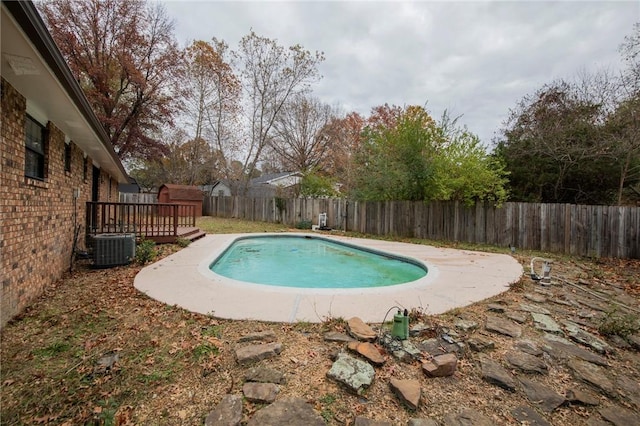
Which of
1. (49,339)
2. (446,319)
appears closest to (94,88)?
(49,339)

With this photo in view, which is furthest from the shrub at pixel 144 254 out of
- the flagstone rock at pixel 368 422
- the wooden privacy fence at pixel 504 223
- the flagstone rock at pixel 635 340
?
the wooden privacy fence at pixel 504 223

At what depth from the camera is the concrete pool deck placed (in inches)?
129

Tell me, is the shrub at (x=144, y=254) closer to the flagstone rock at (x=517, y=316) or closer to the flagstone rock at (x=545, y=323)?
the flagstone rock at (x=517, y=316)

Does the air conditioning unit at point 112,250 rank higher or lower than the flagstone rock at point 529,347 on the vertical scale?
higher

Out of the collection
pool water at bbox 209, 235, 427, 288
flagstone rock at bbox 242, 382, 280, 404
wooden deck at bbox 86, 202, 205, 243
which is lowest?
pool water at bbox 209, 235, 427, 288

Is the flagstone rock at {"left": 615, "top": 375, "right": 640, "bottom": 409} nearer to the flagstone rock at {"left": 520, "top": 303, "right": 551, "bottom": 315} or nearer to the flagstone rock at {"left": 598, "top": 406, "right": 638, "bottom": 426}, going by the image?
the flagstone rock at {"left": 598, "top": 406, "right": 638, "bottom": 426}

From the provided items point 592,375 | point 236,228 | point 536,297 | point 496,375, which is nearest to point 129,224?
point 236,228

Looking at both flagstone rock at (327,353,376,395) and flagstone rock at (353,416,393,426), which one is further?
flagstone rock at (327,353,376,395)

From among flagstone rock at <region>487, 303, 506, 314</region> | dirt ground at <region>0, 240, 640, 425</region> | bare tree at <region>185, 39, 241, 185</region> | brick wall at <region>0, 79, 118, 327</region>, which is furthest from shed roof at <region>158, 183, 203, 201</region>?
flagstone rock at <region>487, 303, 506, 314</region>

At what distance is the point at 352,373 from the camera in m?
2.16

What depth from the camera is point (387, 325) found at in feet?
9.65

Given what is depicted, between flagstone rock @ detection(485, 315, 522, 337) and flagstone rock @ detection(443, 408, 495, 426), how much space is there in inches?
51.8

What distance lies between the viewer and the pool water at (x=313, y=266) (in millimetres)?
6148

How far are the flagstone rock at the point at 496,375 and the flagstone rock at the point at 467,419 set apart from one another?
0.43m
